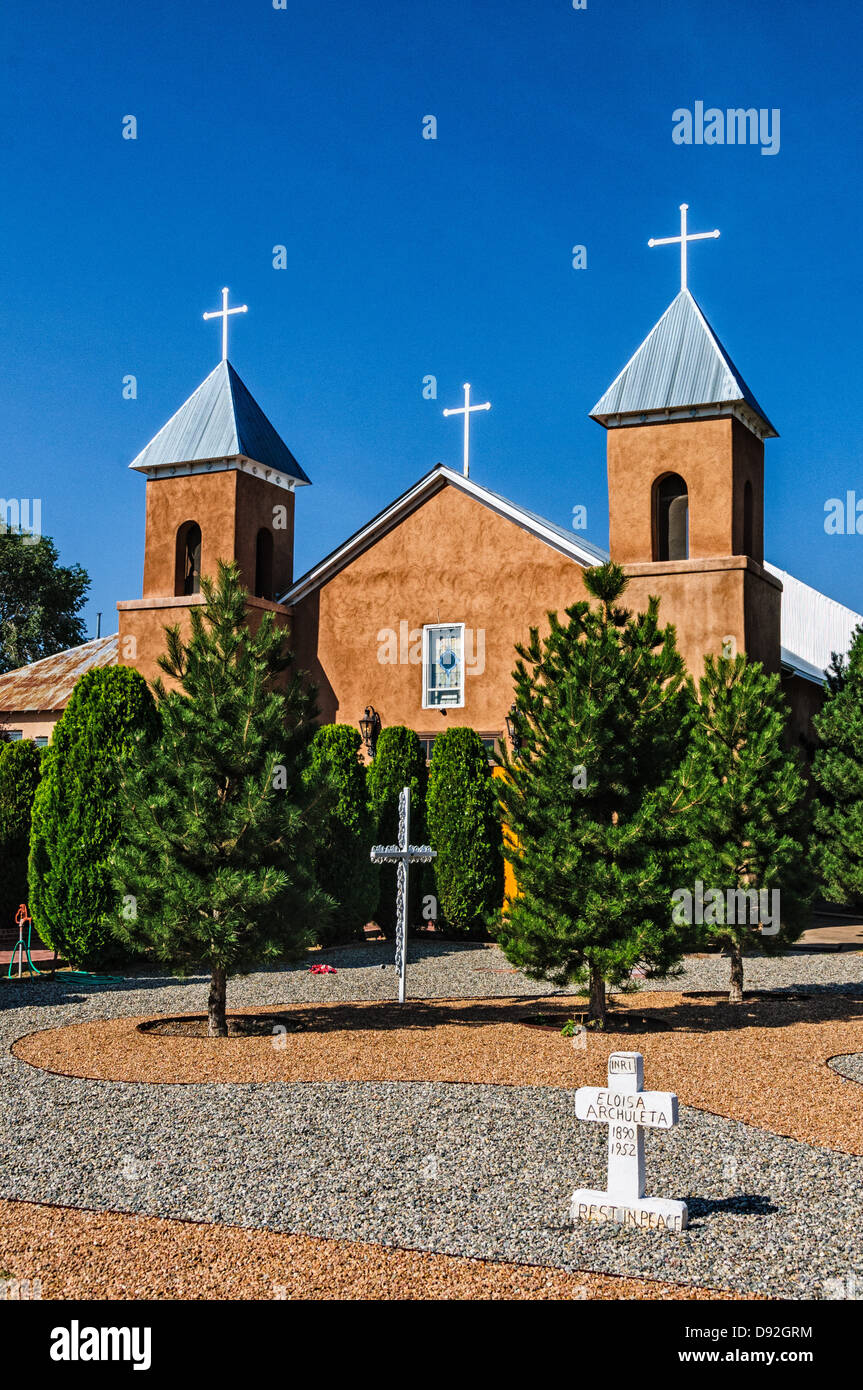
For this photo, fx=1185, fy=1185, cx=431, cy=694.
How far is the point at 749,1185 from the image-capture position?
270 inches

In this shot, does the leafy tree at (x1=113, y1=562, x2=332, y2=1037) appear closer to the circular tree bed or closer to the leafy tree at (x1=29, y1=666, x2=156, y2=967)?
the circular tree bed

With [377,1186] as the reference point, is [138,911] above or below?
above

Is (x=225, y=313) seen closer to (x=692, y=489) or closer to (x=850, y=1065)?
(x=692, y=489)

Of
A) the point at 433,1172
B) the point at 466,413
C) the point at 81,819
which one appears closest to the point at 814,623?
the point at 466,413

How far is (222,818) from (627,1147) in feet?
20.7

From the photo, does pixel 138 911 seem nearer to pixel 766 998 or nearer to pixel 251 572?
pixel 766 998

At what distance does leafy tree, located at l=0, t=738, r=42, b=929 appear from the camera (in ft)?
60.8

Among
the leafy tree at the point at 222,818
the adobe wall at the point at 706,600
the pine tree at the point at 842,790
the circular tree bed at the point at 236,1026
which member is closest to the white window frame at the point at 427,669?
the adobe wall at the point at 706,600

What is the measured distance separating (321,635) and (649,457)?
780 cm

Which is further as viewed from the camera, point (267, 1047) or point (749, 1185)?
point (267, 1047)

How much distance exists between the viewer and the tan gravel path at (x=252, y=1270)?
519cm

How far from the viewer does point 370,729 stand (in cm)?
2266

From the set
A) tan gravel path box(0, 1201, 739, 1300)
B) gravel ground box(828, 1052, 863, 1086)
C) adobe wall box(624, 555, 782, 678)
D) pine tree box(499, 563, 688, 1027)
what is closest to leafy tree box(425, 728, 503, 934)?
adobe wall box(624, 555, 782, 678)
